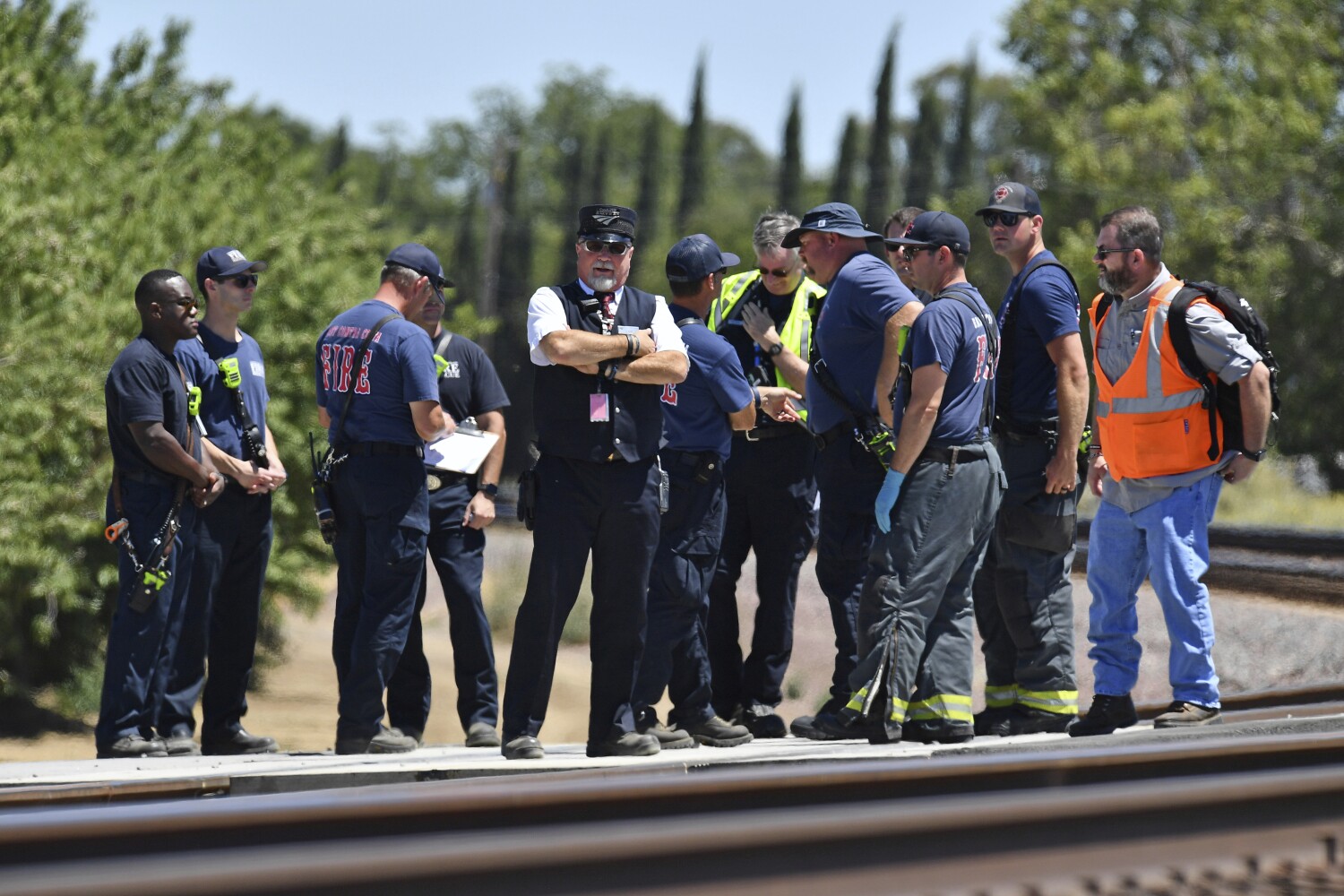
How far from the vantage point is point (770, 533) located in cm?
763

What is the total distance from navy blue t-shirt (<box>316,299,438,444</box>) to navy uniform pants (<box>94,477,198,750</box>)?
0.89 metres

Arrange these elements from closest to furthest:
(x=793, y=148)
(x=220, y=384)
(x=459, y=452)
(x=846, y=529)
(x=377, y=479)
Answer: (x=377, y=479), (x=846, y=529), (x=220, y=384), (x=459, y=452), (x=793, y=148)

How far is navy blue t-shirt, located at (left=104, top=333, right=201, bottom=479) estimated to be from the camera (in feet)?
23.7

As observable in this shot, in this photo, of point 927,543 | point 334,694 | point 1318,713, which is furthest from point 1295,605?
point 334,694

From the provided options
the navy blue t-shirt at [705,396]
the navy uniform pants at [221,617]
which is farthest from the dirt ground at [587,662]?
the navy blue t-shirt at [705,396]

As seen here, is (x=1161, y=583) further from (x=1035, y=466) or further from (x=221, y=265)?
(x=221, y=265)

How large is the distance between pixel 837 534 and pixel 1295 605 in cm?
603

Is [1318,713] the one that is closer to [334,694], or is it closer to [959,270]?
[959,270]

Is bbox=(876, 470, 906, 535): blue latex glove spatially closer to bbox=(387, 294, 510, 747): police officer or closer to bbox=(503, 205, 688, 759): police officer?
bbox=(503, 205, 688, 759): police officer

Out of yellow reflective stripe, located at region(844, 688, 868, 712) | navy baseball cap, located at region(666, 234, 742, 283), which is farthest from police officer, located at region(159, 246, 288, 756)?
yellow reflective stripe, located at region(844, 688, 868, 712)

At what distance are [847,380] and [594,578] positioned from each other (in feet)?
5.00

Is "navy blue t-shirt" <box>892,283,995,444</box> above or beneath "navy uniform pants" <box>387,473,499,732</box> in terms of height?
above

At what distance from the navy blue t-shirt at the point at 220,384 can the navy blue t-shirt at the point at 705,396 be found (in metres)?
2.15

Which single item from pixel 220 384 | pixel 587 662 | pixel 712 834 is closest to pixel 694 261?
pixel 220 384
